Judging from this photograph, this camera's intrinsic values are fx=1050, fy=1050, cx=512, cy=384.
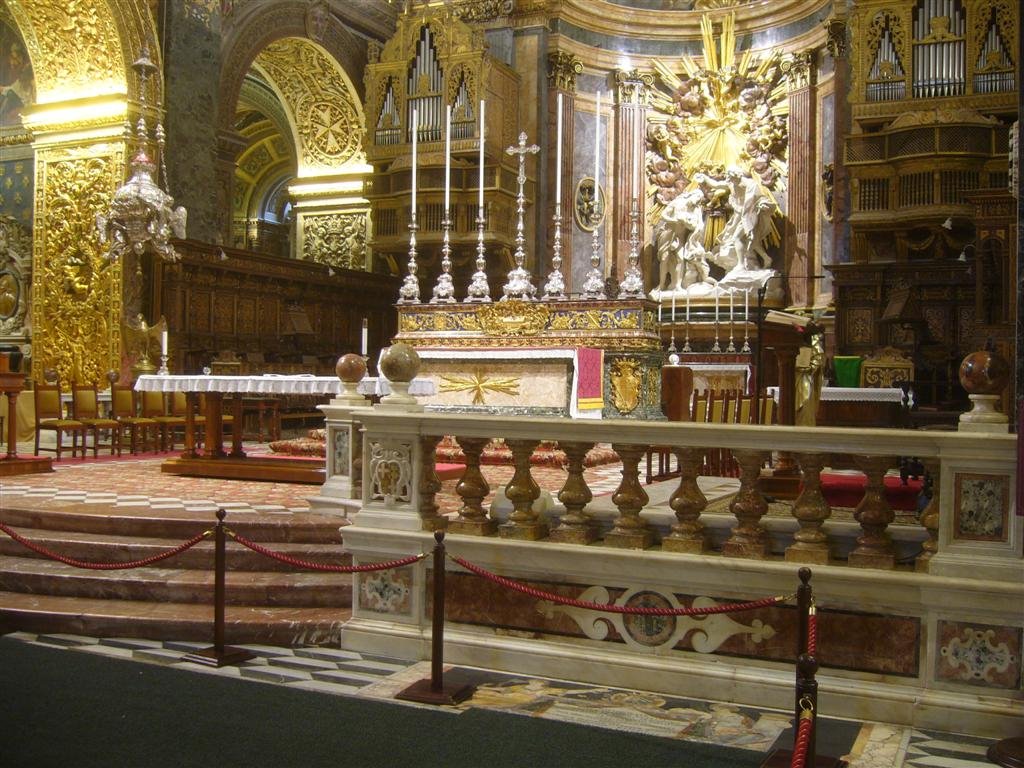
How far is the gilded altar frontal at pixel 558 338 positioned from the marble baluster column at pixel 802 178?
8cm

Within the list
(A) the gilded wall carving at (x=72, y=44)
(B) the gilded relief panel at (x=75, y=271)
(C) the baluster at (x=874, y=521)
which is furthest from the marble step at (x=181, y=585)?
(A) the gilded wall carving at (x=72, y=44)

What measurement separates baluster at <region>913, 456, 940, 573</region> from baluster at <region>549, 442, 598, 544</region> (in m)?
1.35

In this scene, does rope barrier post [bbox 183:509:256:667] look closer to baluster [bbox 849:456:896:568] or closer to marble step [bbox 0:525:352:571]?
marble step [bbox 0:525:352:571]

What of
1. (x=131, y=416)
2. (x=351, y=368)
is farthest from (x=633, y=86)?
(x=351, y=368)

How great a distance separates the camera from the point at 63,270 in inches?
496

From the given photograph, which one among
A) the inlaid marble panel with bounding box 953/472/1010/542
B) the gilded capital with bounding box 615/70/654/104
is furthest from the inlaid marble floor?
the gilded capital with bounding box 615/70/654/104

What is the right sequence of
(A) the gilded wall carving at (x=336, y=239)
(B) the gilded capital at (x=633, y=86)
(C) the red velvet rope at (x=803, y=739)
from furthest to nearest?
(A) the gilded wall carving at (x=336, y=239) → (B) the gilded capital at (x=633, y=86) → (C) the red velvet rope at (x=803, y=739)

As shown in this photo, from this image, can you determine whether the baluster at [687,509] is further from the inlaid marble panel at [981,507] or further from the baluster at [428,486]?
the baluster at [428,486]

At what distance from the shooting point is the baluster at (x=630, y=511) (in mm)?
4438

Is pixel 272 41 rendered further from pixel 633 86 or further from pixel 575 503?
pixel 575 503

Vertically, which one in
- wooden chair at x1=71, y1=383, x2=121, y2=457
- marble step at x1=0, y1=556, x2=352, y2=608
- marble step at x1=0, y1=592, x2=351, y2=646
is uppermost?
wooden chair at x1=71, y1=383, x2=121, y2=457

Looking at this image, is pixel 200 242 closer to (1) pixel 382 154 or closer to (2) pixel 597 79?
(1) pixel 382 154

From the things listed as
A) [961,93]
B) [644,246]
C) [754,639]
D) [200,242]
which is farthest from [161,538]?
[644,246]

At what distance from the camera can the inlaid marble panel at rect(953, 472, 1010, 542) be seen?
3.81 metres
